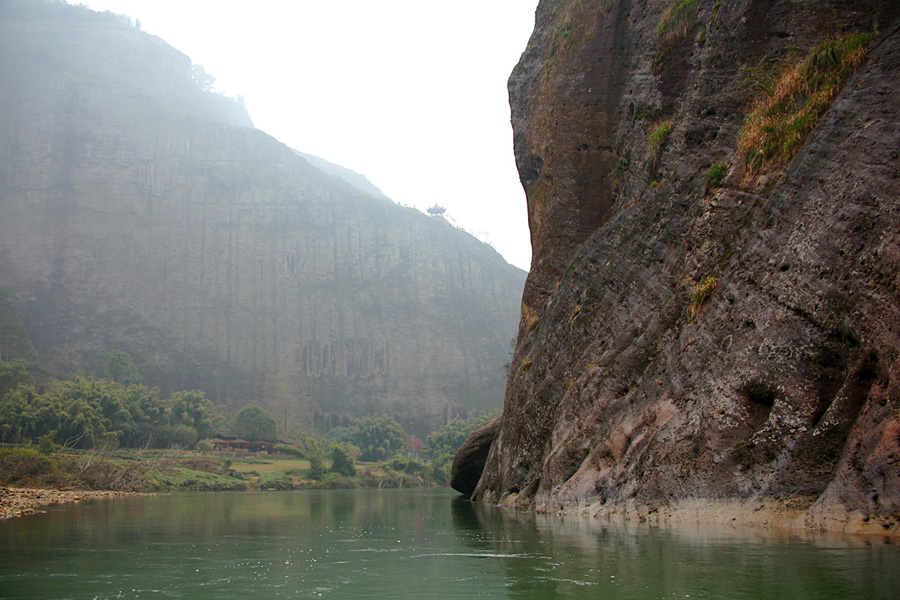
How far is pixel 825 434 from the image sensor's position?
36.6ft

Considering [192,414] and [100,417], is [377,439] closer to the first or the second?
[192,414]

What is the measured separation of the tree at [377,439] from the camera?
110 meters

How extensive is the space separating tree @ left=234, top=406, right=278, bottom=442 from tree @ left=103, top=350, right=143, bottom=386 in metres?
31.0

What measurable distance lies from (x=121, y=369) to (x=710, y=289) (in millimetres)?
122950

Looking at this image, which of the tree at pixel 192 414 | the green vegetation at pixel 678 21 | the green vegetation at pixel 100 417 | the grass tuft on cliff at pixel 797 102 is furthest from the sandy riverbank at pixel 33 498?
the tree at pixel 192 414

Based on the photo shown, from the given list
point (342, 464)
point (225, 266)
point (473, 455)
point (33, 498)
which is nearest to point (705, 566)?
point (473, 455)

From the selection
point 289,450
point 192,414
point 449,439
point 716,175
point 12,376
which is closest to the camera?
point 716,175

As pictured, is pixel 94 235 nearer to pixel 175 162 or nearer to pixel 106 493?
pixel 175 162

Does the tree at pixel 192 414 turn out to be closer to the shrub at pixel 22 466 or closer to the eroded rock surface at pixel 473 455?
the shrub at pixel 22 466

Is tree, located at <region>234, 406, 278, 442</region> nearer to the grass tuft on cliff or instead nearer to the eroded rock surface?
the eroded rock surface

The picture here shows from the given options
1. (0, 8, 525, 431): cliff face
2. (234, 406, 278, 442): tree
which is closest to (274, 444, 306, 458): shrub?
(234, 406, 278, 442): tree

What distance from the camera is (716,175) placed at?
17578mm

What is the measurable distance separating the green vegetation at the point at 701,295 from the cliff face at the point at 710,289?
0.13 feet

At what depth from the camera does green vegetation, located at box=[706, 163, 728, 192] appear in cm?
1742
